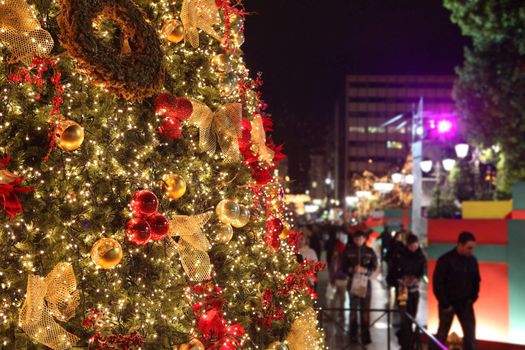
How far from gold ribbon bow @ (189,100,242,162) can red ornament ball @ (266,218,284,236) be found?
0.61 meters

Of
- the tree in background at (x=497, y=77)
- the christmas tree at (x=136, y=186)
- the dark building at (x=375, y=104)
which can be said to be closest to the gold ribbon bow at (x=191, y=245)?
the christmas tree at (x=136, y=186)

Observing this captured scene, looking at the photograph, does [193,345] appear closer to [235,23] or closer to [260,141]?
[260,141]

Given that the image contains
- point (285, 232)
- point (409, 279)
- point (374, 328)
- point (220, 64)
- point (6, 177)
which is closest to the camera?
point (6, 177)

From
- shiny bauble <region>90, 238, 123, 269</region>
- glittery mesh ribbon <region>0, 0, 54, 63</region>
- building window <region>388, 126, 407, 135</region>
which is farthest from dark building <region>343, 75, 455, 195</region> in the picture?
glittery mesh ribbon <region>0, 0, 54, 63</region>

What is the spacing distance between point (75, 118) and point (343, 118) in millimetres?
122787

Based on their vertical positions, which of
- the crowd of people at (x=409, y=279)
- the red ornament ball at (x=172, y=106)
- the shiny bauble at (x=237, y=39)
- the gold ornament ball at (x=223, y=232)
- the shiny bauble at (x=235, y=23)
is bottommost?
the crowd of people at (x=409, y=279)

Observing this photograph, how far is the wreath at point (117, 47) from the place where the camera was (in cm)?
322

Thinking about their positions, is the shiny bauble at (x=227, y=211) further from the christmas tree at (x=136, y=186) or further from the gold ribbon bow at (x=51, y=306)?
the gold ribbon bow at (x=51, y=306)

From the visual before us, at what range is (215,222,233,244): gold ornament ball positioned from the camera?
421 cm

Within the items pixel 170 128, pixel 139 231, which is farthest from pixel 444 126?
pixel 139 231

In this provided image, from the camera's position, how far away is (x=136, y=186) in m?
3.70

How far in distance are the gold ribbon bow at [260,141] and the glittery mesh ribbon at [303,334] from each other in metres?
1.25

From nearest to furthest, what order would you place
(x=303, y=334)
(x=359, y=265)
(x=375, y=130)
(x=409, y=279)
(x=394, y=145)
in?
(x=303, y=334), (x=409, y=279), (x=359, y=265), (x=394, y=145), (x=375, y=130)

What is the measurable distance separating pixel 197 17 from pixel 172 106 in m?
0.72
